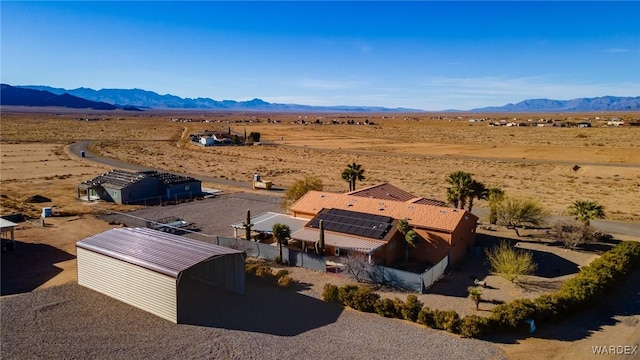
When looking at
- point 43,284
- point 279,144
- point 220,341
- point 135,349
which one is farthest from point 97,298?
point 279,144

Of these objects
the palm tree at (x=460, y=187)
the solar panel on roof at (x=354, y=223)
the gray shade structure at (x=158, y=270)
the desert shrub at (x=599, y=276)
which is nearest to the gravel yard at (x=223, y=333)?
the gray shade structure at (x=158, y=270)

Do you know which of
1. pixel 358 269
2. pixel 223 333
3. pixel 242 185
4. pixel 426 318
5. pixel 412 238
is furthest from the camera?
pixel 242 185

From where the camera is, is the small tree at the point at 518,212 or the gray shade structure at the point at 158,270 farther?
the small tree at the point at 518,212

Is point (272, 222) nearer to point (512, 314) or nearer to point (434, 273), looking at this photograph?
point (434, 273)

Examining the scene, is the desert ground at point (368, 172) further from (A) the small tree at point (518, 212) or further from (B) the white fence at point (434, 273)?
(A) the small tree at point (518, 212)

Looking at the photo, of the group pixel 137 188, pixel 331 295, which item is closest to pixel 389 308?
pixel 331 295

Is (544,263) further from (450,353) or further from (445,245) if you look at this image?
(450,353)

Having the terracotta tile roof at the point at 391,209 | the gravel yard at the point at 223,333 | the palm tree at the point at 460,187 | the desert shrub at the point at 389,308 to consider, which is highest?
the palm tree at the point at 460,187

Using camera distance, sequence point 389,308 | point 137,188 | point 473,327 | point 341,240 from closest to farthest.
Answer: point 473,327
point 389,308
point 341,240
point 137,188
